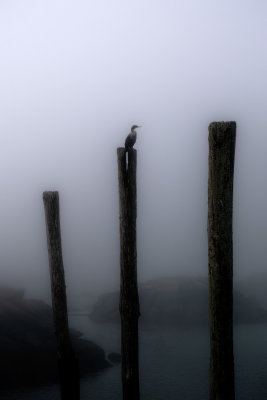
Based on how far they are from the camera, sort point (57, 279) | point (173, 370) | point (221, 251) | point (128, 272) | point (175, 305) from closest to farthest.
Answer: point (221, 251), point (128, 272), point (57, 279), point (173, 370), point (175, 305)

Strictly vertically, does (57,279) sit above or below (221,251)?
below

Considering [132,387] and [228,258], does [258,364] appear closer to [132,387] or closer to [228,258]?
[132,387]

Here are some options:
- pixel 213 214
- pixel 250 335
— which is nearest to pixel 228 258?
pixel 213 214

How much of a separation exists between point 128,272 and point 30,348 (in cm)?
815

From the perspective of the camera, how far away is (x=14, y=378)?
11.1 meters

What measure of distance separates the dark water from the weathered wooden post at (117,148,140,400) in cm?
509

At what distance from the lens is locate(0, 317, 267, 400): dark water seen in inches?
401

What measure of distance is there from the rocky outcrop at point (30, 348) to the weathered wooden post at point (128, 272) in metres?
6.79

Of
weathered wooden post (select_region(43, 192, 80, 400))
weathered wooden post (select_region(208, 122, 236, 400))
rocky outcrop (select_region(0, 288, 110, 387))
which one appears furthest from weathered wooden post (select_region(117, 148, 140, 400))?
rocky outcrop (select_region(0, 288, 110, 387))

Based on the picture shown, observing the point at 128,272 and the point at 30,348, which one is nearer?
the point at 128,272

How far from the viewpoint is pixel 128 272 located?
525 cm

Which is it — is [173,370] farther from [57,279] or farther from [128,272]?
[128,272]

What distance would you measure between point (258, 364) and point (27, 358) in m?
6.53

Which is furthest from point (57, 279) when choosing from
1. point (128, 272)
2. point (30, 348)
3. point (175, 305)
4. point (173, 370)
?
point (175, 305)
